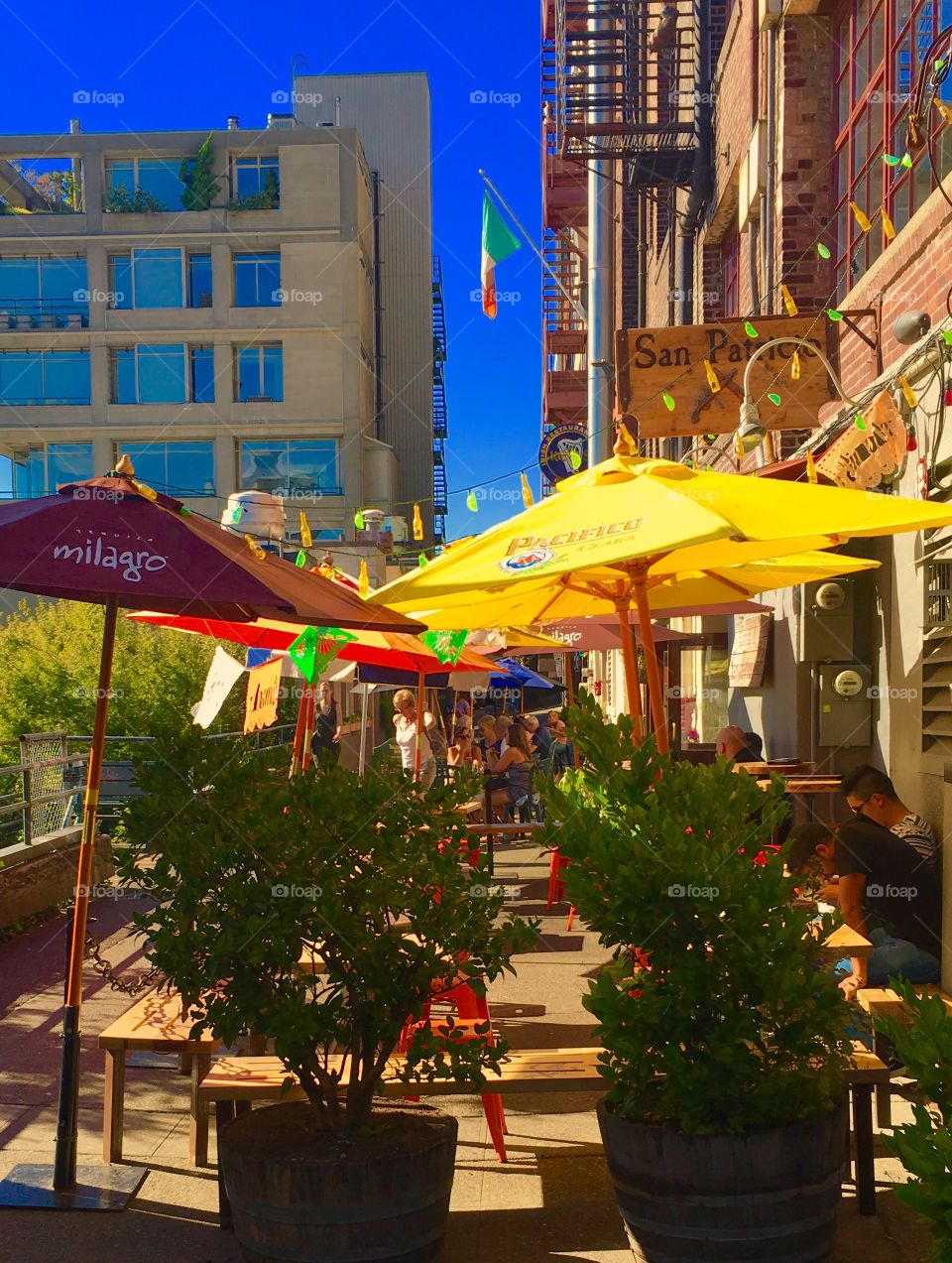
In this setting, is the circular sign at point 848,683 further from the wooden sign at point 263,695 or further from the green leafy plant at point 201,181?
the green leafy plant at point 201,181

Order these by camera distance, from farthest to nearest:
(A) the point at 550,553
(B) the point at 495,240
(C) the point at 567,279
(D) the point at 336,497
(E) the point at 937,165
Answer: (D) the point at 336,497
(C) the point at 567,279
(B) the point at 495,240
(E) the point at 937,165
(A) the point at 550,553

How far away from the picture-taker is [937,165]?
320 inches

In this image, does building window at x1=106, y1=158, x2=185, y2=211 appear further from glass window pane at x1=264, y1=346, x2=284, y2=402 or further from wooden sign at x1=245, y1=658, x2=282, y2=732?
wooden sign at x1=245, y1=658, x2=282, y2=732

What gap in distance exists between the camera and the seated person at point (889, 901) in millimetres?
6672

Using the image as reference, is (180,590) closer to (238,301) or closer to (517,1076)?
(517,1076)

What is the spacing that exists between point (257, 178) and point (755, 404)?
4622cm

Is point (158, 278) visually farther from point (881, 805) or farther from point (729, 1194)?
point (729, 1194)

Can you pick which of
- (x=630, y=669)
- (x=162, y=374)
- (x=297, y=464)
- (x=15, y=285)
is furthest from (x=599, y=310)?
(x=15, y=285)

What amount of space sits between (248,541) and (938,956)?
4239 millimetres

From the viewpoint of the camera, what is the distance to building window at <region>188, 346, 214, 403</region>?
169 feet

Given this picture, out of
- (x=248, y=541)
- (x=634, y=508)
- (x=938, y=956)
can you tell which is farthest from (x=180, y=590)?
(x=938, y=956)

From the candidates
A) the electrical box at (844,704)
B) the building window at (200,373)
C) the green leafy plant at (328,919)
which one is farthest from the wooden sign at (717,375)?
the building window at (200,373)

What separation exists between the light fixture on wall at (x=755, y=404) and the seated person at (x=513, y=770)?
7.94 metres

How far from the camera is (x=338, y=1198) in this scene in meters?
3.88
